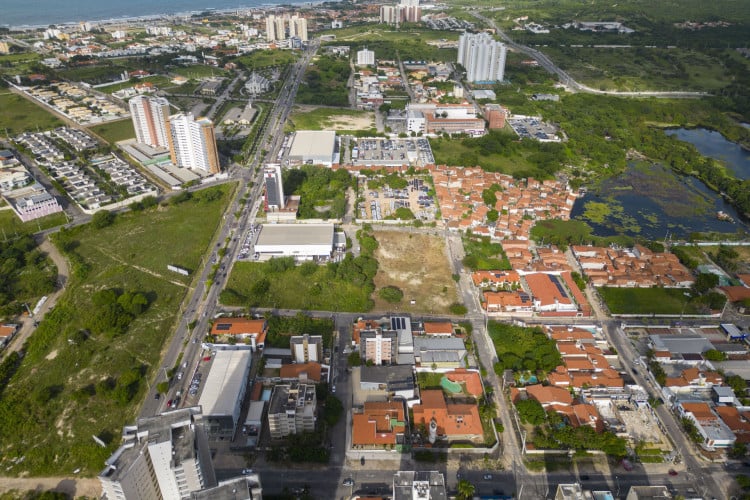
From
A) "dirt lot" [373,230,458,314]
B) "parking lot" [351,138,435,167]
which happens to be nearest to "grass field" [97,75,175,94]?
"parking lot" [351,138,435,167]

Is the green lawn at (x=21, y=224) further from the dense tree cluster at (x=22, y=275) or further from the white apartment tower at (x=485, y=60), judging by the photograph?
the white apartment tower at (x=485, y=60)

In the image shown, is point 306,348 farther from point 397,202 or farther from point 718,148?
point 718,148

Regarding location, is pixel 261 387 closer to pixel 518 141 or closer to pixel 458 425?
Result: pixel 458 425

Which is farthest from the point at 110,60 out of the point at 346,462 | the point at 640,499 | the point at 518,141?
the point at 640,499

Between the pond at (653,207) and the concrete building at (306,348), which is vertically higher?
the concrete building at (306,348)

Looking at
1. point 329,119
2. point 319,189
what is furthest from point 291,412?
point 329,119

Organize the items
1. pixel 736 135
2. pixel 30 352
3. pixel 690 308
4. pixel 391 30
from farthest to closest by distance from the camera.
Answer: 1. pixel 391 30
2. pixel 736 135
3. pixel 690 308
4. pixel 30 352

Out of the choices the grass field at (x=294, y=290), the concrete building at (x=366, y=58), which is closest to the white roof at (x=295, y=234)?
the grass field at (x=294, y=290)
